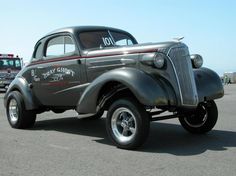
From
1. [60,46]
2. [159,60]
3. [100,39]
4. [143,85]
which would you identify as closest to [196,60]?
[159,60]

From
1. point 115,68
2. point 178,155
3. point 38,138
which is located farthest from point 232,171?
point 38,138

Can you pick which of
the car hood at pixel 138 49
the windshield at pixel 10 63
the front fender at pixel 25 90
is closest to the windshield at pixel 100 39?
the car hood at pixel 138 49

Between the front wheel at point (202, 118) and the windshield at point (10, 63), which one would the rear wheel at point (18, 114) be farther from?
the windshield at point (10, 63)

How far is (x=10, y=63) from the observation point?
82.3ft

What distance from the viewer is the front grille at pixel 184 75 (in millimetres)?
6258

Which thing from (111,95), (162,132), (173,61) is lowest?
(162,132)

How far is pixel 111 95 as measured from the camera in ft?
21.4

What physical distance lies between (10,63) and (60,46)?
701 inches

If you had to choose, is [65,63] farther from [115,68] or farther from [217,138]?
[217,138]

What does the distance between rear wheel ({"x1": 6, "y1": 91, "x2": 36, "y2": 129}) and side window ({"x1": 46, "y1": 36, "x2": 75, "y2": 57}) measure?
1156 millimetres

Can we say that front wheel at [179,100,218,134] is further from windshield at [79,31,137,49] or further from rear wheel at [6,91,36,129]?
rear wheel at [6,91,36,129]

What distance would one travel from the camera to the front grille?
626cm

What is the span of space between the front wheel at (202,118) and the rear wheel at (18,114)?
10.4 feet

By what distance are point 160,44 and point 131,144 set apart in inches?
62.4
